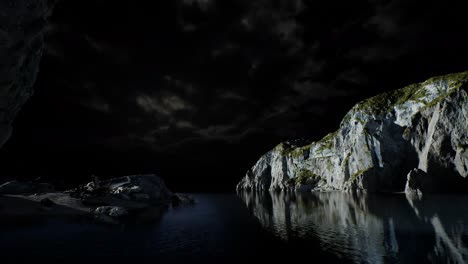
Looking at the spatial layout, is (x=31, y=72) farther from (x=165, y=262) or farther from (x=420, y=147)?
(x=420, y=147)

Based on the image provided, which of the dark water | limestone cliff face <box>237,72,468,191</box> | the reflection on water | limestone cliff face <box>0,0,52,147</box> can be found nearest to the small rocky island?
the dark water

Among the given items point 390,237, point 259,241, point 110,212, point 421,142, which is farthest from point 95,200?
point 421,142

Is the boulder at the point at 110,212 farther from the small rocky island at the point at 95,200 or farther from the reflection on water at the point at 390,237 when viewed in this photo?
the reflection on water at the point at 390,237

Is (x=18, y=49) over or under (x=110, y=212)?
over

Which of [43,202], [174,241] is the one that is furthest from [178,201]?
[174,241]

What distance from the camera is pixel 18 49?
26438 millimetres

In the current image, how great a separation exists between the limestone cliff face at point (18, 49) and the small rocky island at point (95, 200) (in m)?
38.9

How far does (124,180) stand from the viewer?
118 metres

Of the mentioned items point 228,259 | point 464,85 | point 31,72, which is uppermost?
point 464,85

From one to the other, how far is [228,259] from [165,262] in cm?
739

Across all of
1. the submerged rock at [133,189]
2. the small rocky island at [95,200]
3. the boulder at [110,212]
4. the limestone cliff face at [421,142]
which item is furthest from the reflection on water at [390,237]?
the limestone cliff face at [421,142]

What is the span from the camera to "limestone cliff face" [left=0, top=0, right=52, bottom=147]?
24.0m

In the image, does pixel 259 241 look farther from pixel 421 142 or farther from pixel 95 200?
pixel 421 142

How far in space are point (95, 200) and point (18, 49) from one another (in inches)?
2792
